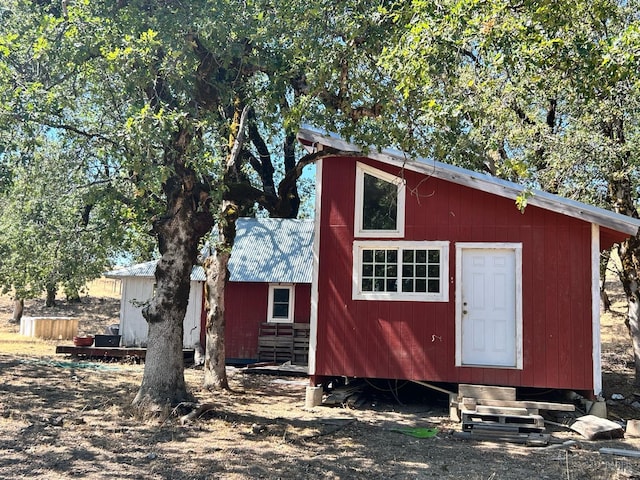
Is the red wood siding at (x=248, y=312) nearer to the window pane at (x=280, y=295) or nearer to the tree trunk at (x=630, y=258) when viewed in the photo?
the window pane at (x=280, y=295)

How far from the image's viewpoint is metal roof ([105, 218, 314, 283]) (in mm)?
17281

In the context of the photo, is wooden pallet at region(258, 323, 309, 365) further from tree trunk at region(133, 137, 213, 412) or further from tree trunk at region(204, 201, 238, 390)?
tree trunk at region(133, 137, 213, 412)

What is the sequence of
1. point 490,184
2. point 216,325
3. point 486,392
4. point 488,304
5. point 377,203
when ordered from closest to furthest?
1. point 486,392
2. point 490,184
3. point 488,304
4. point 377,203
5. point 216,325

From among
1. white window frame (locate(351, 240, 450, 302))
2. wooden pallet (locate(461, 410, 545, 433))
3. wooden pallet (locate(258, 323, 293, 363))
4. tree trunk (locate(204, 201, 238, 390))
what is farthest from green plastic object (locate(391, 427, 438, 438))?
wooden pallet (locate(258, 323, 293, 363))

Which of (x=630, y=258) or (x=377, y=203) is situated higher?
(x=377, y=203)

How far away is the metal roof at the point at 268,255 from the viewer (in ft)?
56.7

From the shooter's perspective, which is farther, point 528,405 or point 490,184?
point 490,184

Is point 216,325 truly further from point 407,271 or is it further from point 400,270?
point 407,271

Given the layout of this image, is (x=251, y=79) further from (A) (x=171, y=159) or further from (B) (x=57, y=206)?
(B) (x=57, y=206)

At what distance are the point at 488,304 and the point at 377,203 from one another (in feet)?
8.71

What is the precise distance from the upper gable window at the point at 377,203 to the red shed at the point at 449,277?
0.02 meters

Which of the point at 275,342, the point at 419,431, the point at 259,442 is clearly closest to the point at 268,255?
the point at 275,342

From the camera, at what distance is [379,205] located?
10641 mm

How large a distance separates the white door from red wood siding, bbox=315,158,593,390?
149mm
